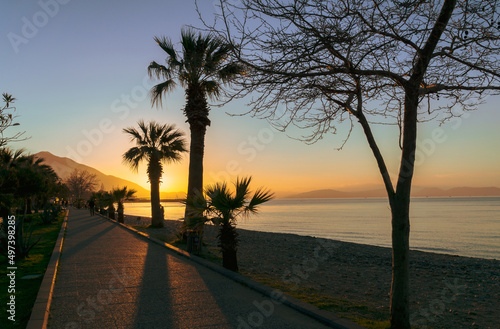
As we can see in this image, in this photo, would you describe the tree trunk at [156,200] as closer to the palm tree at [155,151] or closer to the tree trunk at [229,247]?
the palm tree at [155,151]

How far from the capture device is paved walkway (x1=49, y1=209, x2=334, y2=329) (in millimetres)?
5402

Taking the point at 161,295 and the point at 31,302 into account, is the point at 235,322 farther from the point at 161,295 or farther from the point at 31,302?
the point at 31,302

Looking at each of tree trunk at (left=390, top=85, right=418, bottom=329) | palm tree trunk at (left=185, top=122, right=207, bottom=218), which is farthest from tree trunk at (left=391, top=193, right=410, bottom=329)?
palm tree trunk at (left=185, top=122, right=207, bottom=218)

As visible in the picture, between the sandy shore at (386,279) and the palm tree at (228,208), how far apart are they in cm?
90

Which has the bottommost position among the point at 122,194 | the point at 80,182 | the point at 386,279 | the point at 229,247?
the point at 386,279

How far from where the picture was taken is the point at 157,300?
6.47 meters

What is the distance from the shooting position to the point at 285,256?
1502cm

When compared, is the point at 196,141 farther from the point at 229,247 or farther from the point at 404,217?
the point at 404,217

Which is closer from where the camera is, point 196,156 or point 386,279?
point 386,279

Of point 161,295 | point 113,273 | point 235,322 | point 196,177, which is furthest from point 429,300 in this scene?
point 196,177

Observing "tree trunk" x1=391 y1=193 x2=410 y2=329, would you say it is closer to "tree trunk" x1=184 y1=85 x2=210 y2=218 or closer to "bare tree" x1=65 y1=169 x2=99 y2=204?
"tree trunk" x1=184 y1=85 x2=210 y2=218

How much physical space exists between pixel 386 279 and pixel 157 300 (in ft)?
23.7

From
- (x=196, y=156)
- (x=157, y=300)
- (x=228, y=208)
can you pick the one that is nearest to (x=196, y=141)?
(x=196, y=156)

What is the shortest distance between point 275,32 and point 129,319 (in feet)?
15.5
